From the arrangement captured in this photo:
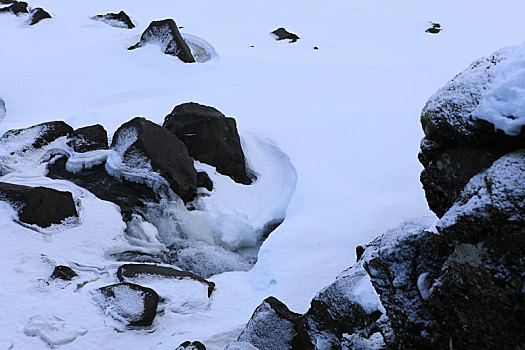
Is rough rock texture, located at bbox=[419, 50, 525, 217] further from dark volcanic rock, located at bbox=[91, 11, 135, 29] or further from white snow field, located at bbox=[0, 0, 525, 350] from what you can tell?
dark volcanic rock, located at bbox=[91, 11, 135, 29]

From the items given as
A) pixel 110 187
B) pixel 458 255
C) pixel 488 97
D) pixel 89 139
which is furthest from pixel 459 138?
pixel 89 139

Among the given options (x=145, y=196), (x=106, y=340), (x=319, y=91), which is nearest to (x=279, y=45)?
(x=319, y=91)

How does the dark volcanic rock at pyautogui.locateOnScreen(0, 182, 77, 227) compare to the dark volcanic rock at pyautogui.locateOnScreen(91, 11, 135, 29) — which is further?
the dark volcanic rock at pyautogui.locateOnScreen(91, 11, 135, 29)

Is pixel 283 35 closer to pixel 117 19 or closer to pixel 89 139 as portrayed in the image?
pixel 117 19

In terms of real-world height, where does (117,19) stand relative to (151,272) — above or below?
above

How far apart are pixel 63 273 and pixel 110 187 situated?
1.77 m

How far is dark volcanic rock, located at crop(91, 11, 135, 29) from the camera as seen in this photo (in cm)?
1268

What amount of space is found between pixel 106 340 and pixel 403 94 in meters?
6.99

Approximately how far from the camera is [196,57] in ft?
38.0

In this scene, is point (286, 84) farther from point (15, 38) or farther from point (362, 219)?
point (15, 38)

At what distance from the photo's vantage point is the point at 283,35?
12.7 metres

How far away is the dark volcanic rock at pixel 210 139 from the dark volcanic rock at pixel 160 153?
0.32 metres

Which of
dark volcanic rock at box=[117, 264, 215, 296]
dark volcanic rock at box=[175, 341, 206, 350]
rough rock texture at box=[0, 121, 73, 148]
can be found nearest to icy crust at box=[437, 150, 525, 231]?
dark volcanic rock at box=[175, 341, 206, 350]

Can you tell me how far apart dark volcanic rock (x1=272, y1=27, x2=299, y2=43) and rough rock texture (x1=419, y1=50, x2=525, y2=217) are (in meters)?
9.72
